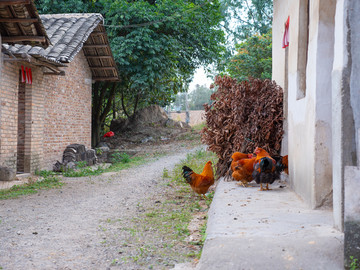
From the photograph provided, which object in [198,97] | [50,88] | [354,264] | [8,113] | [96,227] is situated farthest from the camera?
[198,97]

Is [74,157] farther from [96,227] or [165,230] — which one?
[165,230]

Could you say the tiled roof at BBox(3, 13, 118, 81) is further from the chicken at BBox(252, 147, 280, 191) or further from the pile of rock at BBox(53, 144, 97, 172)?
the chicken at BBox(252, 147, 280, 191)

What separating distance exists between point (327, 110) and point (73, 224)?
3623 mm

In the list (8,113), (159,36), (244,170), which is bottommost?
(244,170)

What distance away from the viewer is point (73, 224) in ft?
17.7

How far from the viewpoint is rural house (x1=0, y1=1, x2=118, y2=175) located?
966 centimetres

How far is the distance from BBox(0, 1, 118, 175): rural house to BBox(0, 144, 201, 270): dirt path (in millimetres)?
1910

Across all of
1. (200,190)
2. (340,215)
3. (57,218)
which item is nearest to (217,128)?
(200,190)

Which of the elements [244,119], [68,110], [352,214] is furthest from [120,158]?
[352,214]

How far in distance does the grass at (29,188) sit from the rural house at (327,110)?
5309mm

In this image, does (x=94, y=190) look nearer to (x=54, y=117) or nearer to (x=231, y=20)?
(x=54, y=117)

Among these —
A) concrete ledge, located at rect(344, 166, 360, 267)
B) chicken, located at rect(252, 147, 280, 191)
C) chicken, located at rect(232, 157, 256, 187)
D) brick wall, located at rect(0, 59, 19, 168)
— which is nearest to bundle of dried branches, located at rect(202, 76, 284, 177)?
chicken, located at rect(232, 157, 256, 187)

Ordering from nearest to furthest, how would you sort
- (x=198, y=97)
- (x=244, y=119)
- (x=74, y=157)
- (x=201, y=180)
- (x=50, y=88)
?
(x=201, y=180), (x=244, y=119), (x=50, y=88), (x=74, y=157), (x=198, y=97)

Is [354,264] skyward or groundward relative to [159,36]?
groundward
